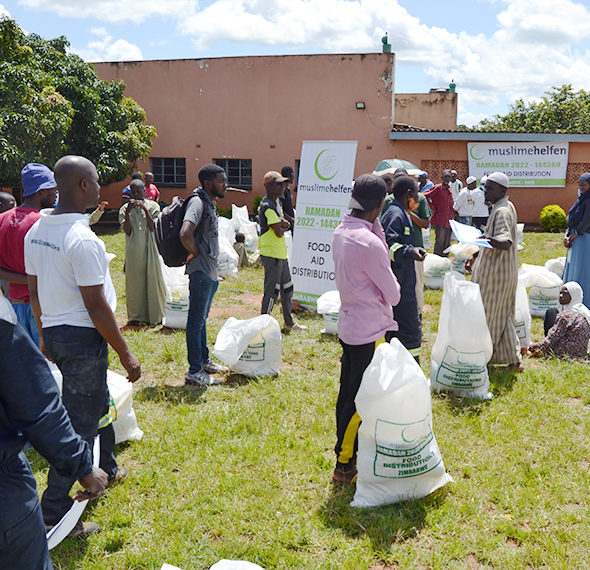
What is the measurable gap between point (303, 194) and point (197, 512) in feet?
17.0

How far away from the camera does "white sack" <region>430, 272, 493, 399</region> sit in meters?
4.54

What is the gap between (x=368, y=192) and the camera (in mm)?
3209

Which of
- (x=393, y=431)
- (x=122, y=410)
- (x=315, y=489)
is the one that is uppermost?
(x=393, y=431)

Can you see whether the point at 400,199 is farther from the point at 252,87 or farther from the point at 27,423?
the point at 252,87

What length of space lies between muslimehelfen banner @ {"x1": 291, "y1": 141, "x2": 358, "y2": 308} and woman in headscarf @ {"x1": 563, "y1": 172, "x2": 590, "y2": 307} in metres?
2.74

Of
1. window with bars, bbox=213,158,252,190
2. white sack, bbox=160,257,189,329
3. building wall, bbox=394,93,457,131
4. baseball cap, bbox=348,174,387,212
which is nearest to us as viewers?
baseball cap, bbox=348,174,387,212

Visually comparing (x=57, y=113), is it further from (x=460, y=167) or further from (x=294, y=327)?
(x=460, y=167)

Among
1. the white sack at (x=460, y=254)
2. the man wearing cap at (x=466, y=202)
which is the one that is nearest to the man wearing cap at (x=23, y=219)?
the white sack at (x=460, y=254)

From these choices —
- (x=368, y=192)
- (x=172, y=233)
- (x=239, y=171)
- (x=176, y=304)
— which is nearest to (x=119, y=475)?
(x=172, y=233)

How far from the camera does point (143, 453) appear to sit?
3.78 meters

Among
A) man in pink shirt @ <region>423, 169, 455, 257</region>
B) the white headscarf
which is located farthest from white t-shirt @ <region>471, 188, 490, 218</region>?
the white headscarf

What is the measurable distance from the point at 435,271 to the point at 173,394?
5.49 meters

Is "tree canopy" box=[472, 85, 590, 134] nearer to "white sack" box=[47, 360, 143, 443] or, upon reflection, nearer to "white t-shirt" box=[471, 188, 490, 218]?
"white t-shirt" box=[471, 188, 490, 218]

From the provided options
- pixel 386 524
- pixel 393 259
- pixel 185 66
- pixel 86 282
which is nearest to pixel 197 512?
pixel 386 524
